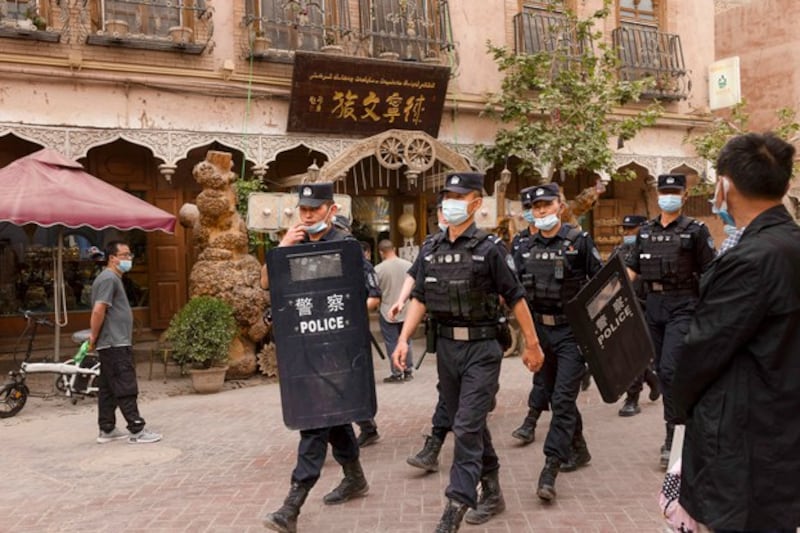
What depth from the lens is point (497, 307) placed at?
4.59m

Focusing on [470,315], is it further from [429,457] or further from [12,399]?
[12,399]

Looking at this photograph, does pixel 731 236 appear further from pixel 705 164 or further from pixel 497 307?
pixel 705 164

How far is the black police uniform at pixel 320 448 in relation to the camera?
445 cm

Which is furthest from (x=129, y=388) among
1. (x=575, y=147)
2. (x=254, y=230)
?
(x=575, y=147)

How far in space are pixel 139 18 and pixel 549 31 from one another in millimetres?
7531

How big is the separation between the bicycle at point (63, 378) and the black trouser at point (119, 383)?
1543 mm

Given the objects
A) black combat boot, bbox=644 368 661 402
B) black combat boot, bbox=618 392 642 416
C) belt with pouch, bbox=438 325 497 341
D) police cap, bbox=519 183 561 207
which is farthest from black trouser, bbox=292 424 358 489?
black combat boot, bbox=644 368 661 402

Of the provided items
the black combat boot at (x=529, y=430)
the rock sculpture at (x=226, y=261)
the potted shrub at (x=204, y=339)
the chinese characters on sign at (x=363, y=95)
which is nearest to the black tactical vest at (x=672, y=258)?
the black combat boot at (x=529, y=430)

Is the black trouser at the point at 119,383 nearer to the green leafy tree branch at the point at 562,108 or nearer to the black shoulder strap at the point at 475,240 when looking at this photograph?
the black shoulder strap at the point at 475,240

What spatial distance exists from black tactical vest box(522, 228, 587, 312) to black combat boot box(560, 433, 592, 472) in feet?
3.64

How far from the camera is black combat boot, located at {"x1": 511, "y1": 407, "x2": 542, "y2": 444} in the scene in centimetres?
648

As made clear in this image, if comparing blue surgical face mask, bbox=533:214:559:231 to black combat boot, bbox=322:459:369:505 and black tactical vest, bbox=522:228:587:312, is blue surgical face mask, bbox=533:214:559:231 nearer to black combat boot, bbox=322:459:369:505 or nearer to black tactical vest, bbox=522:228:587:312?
black tactical vest, bbox=522:228:587:312

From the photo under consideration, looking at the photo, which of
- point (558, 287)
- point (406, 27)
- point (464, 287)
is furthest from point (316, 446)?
point (406, 27)

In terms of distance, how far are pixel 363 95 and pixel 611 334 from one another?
27.5 ft
